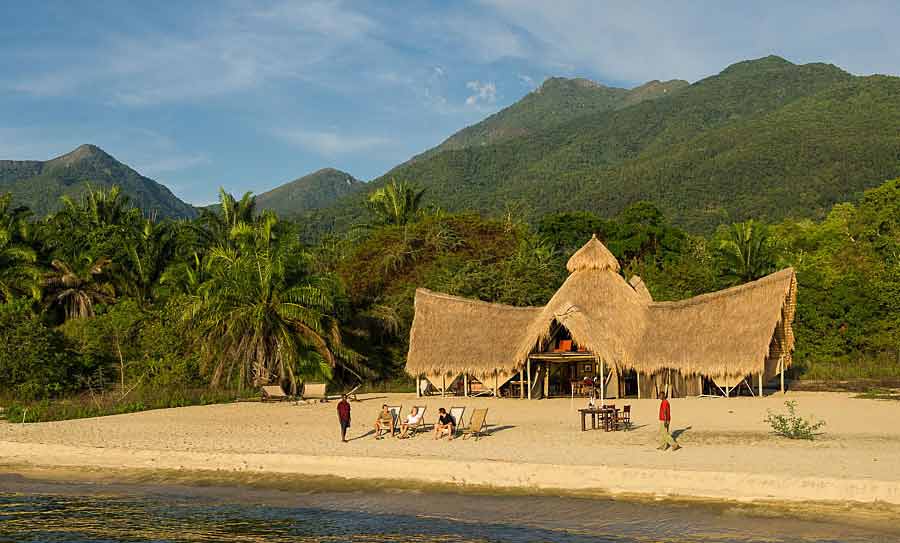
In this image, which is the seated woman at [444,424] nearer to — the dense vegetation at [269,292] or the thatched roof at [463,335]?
the thatched roof at [463,335]

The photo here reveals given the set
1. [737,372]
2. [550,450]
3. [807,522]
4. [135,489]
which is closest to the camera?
[807,522]

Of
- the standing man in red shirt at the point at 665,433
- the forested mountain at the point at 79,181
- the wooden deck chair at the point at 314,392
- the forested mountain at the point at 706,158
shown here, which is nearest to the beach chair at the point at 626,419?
the standing man in red shirt at the point at 665,433

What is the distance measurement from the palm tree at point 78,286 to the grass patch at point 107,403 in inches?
287

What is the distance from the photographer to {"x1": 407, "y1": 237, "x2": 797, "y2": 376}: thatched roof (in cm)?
2302

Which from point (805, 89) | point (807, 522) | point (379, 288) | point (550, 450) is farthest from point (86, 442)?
point (805, 89)

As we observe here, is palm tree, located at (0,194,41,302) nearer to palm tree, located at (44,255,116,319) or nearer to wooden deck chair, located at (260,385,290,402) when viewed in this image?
palm tree, located at (44,255,116,319)

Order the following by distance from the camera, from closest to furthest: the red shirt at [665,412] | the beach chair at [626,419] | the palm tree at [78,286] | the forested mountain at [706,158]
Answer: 1. the red shirt at [665,412]
2. the beach chair at [626,419]
3. the palm tree at [78,286]
4. the forested mountain at [706,158]

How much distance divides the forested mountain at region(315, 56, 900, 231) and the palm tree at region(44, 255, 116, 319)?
16.8 m

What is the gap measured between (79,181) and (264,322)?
13221 centimetres

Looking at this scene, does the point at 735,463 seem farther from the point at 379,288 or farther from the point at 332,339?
the point at 379,288

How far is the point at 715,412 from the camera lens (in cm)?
1981

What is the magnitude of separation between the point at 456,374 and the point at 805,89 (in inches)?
4561

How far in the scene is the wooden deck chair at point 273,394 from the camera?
942 inches

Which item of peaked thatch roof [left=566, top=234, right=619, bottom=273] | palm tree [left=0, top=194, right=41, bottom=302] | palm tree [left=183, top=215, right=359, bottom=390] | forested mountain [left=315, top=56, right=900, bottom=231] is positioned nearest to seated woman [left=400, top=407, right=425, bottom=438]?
palm tree [left=183, top=215, right=359, bottom=390]
